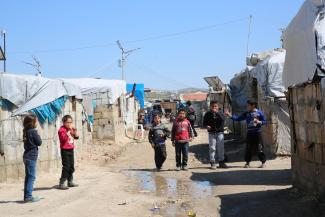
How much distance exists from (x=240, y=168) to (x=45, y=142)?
480 centimetres

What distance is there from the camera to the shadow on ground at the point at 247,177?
32.7ft

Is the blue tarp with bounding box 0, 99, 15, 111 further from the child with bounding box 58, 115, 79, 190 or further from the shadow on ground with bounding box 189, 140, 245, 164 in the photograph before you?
the shadow on ground with bounding box 189, 140, 245, 164

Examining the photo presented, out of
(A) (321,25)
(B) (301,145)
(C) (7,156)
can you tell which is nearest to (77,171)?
(C) (7,156)

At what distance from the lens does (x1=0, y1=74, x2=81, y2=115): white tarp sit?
34.3 ft

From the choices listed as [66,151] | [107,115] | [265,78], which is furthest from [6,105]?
A: [107,115]

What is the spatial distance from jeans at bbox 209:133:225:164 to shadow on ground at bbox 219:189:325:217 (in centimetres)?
385

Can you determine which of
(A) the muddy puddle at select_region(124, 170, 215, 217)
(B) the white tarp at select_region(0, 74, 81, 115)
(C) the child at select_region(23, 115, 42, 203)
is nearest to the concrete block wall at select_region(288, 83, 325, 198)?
(A) the muddy puddle at select_region(124, 170, 215, 217)

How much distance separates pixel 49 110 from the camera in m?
11.5

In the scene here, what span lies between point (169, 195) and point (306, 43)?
12.4ft

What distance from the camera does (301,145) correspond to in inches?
313

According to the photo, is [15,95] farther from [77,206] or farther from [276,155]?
[276,155]

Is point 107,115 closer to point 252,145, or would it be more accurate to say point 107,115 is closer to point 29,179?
point 252,145

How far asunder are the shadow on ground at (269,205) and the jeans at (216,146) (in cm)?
385

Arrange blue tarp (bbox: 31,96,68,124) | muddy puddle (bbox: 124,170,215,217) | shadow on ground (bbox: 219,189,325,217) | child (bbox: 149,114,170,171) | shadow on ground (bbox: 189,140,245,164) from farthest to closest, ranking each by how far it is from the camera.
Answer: shadow on ground (bbox: 189,140,245,164) → child (bbox: 149,114,170,171) → blue tarp (bbox: 31,96,68,124) → muddy puddle (bbox: 124,170,215,217) → shadow on ground (bbox: 219,189,325,217)
